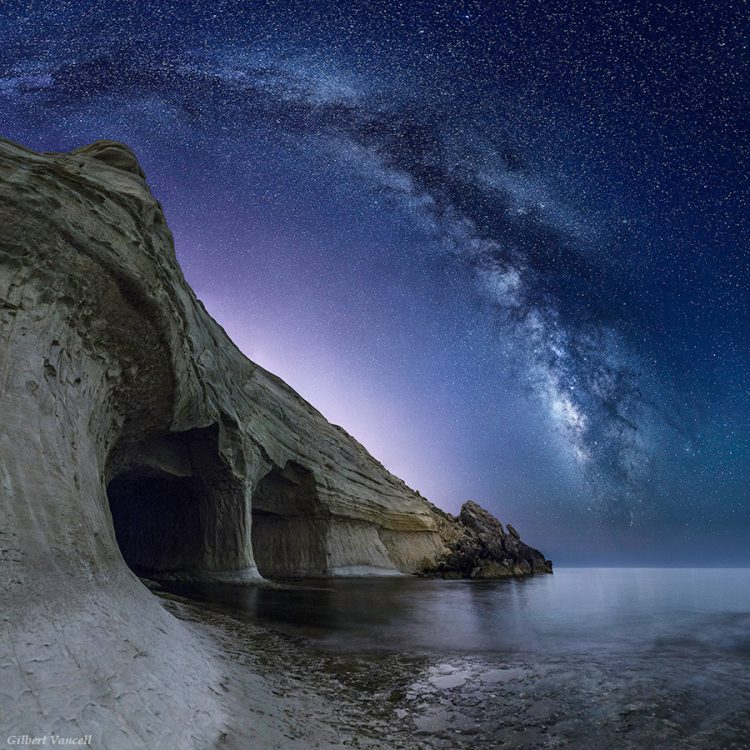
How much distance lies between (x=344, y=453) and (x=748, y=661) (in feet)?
108

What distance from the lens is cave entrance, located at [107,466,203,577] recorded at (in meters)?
24.7

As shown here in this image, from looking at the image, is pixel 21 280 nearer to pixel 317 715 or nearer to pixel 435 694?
pixel 317 715

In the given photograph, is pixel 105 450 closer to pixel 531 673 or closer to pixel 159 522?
pixel 531 673

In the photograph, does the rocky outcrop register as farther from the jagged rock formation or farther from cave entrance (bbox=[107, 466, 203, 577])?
cave entrance (bbox=[107, 466, 203, 577])

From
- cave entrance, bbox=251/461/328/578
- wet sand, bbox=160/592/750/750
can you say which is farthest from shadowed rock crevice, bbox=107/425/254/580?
wet sand, bbox=160/592/750/750

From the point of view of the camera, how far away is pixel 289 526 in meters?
33.5

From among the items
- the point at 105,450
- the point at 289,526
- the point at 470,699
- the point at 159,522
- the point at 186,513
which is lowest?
the point at 289,526

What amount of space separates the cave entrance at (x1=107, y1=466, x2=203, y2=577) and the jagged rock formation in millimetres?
109

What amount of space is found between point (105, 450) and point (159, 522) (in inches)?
684

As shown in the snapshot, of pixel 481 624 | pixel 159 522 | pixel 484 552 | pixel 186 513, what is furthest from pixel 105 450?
pixel 484 552

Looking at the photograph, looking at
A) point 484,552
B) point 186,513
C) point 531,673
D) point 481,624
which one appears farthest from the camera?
point 484,552

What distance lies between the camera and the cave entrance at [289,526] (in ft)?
106

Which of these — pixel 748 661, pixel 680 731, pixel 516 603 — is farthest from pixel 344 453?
pixel 680 731

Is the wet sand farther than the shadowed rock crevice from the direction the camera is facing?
No
